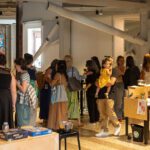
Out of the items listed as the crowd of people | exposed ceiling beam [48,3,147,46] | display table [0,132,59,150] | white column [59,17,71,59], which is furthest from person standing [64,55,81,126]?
white column [59,17,71,59]

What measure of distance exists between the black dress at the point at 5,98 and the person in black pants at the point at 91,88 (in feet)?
8.39

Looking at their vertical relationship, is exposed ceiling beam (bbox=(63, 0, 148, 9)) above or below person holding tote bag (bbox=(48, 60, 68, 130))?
above

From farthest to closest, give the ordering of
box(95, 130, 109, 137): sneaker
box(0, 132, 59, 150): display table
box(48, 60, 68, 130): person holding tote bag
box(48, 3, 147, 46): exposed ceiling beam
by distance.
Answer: box(48, 3, 147, 46): exposed ceiling beam
box(95, 130, 109, 137): sneaker
box(48, 60, 68, 130): person holding tote bag
box(0, 132, 59, 150): display table

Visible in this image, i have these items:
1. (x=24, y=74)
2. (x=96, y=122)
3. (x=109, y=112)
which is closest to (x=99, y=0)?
(x=96, y=122)

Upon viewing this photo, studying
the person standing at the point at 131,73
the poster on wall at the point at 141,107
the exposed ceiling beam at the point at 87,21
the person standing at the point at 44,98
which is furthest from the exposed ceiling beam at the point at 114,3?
the poster on wall at the point at 141,107

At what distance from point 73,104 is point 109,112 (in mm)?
1029

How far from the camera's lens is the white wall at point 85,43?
11.7 metres

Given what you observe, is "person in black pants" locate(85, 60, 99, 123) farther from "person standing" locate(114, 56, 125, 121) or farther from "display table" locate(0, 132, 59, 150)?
"display table" locate(0, 132, 59, 150)

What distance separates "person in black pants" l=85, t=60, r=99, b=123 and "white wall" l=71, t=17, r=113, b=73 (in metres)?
4.26

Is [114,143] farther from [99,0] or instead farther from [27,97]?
[99,0]

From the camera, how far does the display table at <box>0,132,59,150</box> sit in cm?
343

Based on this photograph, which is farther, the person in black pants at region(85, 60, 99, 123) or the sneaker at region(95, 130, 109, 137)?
the person in black pants at region(85, 60, 99, 123)

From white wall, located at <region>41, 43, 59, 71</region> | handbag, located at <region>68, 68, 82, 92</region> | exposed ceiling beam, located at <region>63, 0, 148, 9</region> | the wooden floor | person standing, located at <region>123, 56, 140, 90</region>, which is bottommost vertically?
the wooden floor

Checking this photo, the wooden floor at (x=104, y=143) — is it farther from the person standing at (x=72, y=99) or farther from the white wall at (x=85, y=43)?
the white wall at (x=85, y=43)
